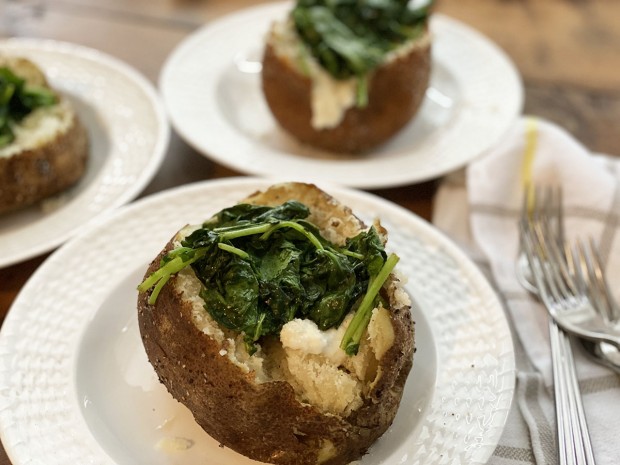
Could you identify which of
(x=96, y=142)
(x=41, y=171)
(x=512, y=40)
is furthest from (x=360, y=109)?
(x=512, y=40)

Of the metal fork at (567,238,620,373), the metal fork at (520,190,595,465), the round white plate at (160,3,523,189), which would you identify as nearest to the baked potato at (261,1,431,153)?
the round white plate at (160,3,523,189)

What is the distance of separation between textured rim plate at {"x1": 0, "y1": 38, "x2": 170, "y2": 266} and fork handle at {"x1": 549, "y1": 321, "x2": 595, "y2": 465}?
1487 mm

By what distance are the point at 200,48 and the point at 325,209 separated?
1835 mm

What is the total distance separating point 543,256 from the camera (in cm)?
238

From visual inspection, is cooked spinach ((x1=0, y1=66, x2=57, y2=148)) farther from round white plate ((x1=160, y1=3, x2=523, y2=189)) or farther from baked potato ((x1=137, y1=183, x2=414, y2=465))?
baked potato ((x1=137, y1=183, x2=414, y2=465))

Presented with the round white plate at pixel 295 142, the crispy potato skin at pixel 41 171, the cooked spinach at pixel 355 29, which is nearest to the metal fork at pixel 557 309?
the round white plate at pixel 295 142

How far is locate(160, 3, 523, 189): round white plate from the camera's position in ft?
9.11

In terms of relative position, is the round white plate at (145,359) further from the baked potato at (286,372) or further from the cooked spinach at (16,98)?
the cooked spinach at (16,98)

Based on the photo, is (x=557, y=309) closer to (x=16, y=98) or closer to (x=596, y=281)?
(x=596, y=281)

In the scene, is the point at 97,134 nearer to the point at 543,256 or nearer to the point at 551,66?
the point at 543,256

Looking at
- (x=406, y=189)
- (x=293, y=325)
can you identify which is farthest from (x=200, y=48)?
(x=293, y=325)

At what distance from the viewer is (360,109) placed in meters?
2.83

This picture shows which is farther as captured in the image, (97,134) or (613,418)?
(97,134)

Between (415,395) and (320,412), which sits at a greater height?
(320,412)
